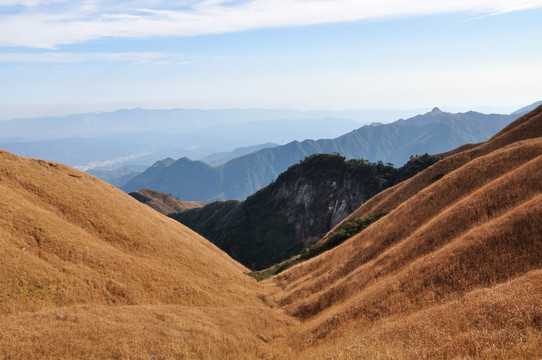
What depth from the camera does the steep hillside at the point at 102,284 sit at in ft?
55.1

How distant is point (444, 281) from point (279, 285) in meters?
24.7

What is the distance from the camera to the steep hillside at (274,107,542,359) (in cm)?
1189

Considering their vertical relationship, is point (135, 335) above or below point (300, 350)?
above

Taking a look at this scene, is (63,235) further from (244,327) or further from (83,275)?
(244,327)

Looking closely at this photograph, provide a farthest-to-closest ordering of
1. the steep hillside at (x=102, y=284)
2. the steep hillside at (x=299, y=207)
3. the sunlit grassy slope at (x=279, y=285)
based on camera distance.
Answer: the steep hillside at (x=299, y=207) → the steep hillside at (x=102, y=284) → the sunlit grassy slope at (x=279, y=285)

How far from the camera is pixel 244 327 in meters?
24.1

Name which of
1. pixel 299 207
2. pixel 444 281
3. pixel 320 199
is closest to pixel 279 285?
pixel 444 281

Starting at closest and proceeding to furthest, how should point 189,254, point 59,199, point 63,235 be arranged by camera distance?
1. point 63,235
2. point 59,199
3. point 189,254

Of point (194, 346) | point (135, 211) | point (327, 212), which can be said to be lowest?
point (327, 212)

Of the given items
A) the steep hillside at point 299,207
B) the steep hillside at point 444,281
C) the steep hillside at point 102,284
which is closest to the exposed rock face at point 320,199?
the steep hillside at point 299,207

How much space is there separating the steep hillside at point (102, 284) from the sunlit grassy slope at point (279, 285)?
0.12 meters

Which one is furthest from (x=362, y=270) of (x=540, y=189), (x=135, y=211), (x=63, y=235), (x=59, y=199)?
(x=59, y=199)

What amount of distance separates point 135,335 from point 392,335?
1418 centimetres

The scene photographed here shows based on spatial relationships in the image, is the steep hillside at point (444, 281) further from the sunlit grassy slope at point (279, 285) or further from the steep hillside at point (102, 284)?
the steep hillside at point (102, 284)
